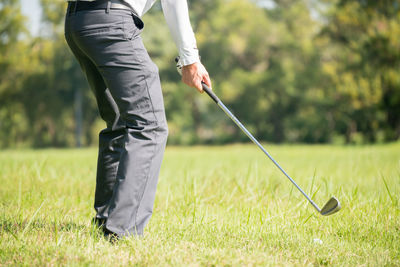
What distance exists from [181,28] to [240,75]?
108 ft

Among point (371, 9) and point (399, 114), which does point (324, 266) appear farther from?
point (371, 9)

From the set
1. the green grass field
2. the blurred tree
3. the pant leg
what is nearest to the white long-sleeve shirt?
the pant leg

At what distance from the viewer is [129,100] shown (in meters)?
2.41

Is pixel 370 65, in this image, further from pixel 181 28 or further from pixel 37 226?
pixel 37 226

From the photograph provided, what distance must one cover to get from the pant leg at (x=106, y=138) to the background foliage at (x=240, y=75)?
23235 millimetres

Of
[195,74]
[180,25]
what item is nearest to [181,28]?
[180,25]

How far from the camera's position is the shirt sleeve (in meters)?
2.51

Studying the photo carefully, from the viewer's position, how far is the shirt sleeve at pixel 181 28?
8.25 feet

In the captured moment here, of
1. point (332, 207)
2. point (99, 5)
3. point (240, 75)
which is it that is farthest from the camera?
point (240, 75)

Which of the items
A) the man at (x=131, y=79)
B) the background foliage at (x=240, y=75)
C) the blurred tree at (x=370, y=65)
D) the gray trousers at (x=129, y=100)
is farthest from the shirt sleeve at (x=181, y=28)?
the background foliage at (x=240, y=75)

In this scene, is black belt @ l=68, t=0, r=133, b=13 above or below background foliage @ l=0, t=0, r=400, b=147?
above

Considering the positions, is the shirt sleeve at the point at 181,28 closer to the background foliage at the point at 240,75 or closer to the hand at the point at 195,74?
the hand at the point at 195,74

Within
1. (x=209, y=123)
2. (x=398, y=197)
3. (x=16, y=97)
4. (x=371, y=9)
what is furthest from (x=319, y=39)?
(x=398, y=197)

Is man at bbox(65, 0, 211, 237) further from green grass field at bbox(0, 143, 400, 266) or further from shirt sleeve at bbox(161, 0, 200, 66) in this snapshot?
green grass field at bbox(0, 143, 400, 266)
